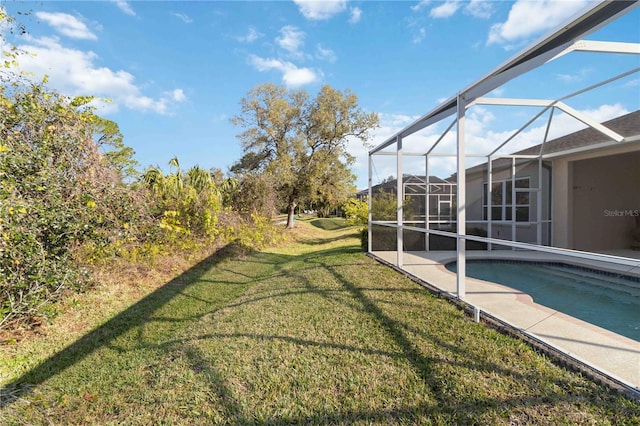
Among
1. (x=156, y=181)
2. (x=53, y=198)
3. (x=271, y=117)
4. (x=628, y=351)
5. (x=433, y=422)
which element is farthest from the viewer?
(x=271, y=117)

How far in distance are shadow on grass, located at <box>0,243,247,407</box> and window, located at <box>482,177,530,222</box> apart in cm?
868

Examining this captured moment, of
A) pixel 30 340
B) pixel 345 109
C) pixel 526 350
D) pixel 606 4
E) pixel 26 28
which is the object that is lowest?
pixel 30 340

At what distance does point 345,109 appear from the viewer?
18906 mm

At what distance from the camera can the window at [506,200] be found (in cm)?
973

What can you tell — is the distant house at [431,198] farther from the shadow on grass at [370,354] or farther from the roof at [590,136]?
the shadow on grass at [370,354]

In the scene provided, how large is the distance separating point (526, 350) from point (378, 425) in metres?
1.78

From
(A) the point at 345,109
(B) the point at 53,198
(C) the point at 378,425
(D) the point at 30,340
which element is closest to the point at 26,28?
(B) the point at 53,198

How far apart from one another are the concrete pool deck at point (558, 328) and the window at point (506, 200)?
3.23m

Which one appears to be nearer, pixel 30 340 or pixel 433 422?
pixel 433 422

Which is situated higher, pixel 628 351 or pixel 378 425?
pixel 628 351

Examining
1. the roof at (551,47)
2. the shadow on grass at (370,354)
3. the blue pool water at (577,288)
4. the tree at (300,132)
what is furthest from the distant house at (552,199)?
the tree at (300,132)

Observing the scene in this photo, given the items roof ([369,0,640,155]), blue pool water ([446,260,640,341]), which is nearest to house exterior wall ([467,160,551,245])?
blue pool water ([446,260,640,341])

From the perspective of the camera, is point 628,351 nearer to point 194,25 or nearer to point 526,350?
point 526,350

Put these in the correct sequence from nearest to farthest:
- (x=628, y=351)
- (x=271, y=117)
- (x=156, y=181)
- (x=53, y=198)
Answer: (x=628, y=351) < (x=53, y=198) < (x=156, y=181) < (x=271, y=117)
